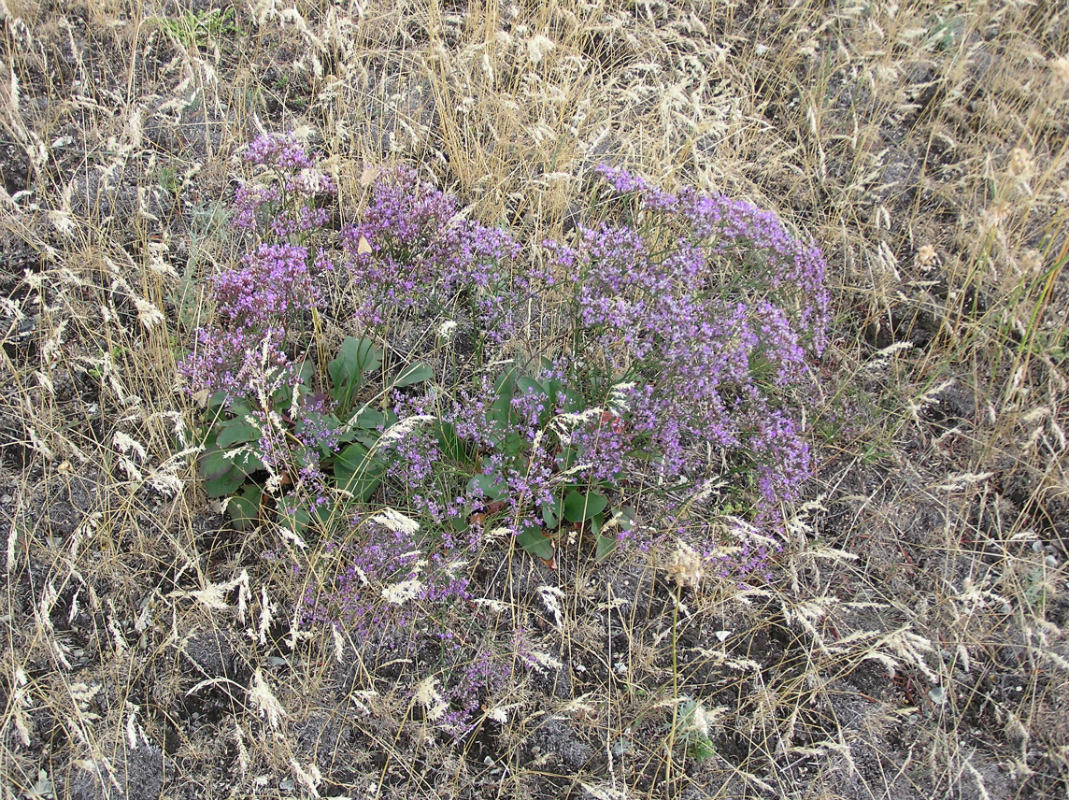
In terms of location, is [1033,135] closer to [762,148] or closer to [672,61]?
[762,148]

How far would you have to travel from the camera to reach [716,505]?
302cm

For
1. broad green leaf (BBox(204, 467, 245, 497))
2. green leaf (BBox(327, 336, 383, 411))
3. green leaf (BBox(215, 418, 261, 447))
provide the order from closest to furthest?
green leaf (BBox(215, 418, 261, 447))
broad green leaf (BBox(204, 467, 245, 497))
green leaf (BBox(327, 336, 383, 411))

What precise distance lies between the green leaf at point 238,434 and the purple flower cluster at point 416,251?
0.51 m

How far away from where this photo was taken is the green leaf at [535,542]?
2.66 metres

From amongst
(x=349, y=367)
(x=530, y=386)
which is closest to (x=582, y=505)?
(x=530, y=386)

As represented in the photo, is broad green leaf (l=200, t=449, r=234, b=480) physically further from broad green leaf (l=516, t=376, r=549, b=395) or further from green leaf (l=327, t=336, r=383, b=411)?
broad green leaf (l=516, t=376, r=549, b=395)

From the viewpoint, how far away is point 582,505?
2.68 metres

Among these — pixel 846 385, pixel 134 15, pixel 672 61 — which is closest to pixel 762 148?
pixel 672 61

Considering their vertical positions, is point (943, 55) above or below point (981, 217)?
above

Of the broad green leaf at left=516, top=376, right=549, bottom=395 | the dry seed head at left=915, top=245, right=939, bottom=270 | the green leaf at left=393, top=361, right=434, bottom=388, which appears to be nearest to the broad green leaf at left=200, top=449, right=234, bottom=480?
the green leaf at left=393, top=361, right=434, bottom=388

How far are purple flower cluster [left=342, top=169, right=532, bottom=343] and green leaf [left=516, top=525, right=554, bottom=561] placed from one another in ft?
2.41

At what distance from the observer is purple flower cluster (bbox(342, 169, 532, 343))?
256 centimetres

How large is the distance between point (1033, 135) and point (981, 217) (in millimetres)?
996

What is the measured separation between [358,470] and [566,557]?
0.81 m
